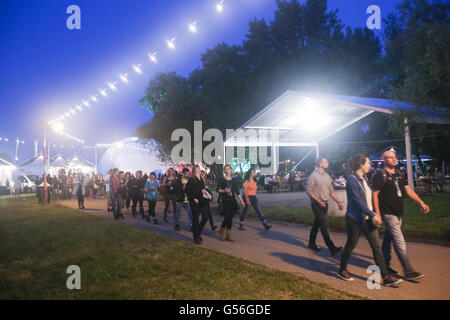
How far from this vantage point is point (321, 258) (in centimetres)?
650

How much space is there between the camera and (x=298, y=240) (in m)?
8.28

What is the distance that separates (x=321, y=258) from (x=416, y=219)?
471 centimetres

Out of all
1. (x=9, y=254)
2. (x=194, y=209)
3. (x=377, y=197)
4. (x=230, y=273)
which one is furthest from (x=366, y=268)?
(x=9, y=254)

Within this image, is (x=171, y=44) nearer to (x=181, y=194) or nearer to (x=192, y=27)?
(x=192, y=27)

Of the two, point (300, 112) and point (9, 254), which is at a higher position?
point (300, 112)

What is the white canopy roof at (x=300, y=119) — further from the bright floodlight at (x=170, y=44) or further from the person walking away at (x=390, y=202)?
the person walking away at (x=390, y=202)

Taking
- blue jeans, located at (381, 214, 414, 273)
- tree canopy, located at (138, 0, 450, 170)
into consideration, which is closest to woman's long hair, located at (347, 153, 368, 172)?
blue jeans, located at (381, 214, 414, 273)

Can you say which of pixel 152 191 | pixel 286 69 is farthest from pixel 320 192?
pixel 286 69

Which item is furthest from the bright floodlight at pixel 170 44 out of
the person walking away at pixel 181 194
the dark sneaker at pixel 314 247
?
the dark sneaker at pixel 314 247

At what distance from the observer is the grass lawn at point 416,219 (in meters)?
8.05

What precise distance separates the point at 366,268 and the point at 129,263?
4106 millimetres

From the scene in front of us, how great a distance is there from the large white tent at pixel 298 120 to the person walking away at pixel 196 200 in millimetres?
8134

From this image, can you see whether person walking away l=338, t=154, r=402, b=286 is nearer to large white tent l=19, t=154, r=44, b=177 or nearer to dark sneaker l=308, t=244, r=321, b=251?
dark sneaker l=308, t=244, r=321, b=251
